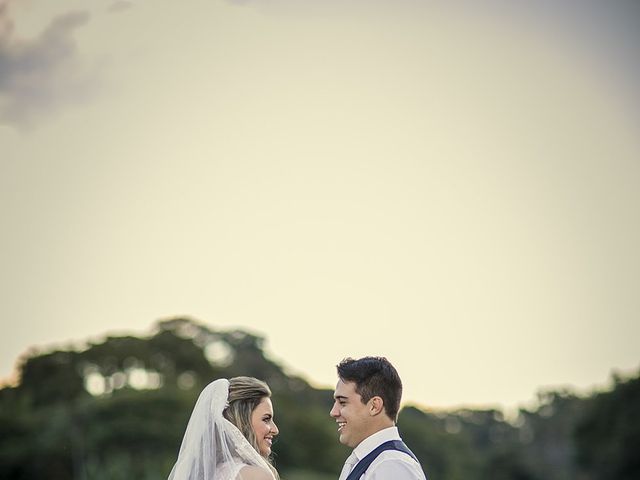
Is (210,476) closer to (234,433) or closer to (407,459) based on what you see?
(234,433)

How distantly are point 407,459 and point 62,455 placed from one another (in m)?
51.3

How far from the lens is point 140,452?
5603 cm

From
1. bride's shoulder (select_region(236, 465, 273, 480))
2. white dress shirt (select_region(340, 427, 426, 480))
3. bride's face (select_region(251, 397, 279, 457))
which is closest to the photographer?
white dress shirt (select_region(340, 427, 426, 480))

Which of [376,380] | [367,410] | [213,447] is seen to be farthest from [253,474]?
[376,380]

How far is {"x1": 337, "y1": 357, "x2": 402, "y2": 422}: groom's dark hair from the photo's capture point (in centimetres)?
638

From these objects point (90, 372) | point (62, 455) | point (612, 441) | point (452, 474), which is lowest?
point (452, 474)

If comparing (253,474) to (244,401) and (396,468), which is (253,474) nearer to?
(244,401)

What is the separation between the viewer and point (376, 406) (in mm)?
6355

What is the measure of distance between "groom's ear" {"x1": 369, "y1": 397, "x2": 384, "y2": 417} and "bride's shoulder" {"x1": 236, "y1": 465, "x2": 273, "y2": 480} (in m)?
0.86

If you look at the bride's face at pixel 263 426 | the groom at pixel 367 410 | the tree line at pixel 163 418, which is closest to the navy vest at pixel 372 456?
the groom at pixel 367 410

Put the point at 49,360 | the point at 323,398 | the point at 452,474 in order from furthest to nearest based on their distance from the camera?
1. the point at 452,474
2. the point at 323,398
3. the point at 49,360

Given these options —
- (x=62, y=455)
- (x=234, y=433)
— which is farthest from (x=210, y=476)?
(x=62, y=455)

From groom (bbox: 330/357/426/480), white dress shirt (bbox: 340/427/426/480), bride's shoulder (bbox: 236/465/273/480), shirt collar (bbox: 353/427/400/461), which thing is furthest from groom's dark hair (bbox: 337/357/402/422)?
bride's shoulder (bbox: 236/465/273/480)

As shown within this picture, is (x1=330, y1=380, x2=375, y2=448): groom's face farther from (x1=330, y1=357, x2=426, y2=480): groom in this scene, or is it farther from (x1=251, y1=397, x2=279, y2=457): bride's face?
(x1=251, y1=397, x2=279, y2=457): bride's face
